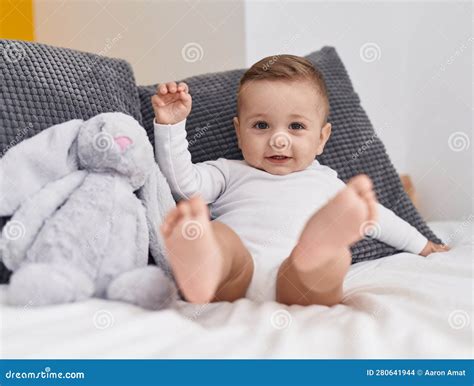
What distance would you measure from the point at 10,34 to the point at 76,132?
0.78 meters

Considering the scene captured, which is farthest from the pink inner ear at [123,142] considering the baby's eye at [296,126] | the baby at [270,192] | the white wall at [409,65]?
the white wall at [409,65]

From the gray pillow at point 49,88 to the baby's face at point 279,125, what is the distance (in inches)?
9.6

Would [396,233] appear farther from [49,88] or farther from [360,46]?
[360,46]

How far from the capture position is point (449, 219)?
199cm

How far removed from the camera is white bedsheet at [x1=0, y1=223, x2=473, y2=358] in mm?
653

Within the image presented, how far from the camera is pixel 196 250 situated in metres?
0.77

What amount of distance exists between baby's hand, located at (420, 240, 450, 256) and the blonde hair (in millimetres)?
342

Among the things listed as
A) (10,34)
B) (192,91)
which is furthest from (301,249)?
(10,34)

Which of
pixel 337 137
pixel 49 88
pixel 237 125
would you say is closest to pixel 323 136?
pixel 337 137

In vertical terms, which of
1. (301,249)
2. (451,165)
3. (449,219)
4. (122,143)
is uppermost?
(122,143)

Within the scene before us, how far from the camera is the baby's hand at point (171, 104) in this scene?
112 centimetres

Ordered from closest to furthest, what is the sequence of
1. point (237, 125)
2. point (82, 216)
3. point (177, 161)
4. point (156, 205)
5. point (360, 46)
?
point (82, 216) < point (156, 205) < point (177, 161) < point (237, 125) < point (360, 46)

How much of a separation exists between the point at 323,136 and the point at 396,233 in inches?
9.8
